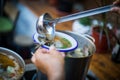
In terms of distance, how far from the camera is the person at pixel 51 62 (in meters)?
0.56

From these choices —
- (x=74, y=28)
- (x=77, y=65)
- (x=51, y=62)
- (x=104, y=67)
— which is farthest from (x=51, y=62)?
(x=74, y=28)

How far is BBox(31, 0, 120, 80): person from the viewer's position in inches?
22.1

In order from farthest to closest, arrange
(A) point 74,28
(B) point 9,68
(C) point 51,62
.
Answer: (A) point 74,28, (B) point 9,68, (C) point 51,62

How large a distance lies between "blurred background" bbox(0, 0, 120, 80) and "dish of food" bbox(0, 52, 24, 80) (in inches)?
7.2

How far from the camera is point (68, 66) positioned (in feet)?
2.19

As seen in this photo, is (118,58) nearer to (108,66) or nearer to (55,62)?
(108,66)

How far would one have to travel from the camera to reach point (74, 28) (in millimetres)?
1216

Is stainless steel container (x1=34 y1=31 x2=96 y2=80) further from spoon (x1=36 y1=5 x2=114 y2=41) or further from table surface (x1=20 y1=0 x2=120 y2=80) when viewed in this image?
table surface (x1=20 y1=0 x2=120 y2=80)

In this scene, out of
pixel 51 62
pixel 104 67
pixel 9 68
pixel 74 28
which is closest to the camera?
pixel 51 62

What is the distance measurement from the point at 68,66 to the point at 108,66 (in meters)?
0.39

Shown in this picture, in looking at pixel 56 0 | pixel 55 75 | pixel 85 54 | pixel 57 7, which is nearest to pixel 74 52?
pixel 85 54

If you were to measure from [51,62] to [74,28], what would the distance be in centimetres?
65

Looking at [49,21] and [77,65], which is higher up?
[49,21]

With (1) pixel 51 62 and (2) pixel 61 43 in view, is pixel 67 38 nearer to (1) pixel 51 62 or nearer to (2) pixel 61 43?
(2) pixel 61 43
